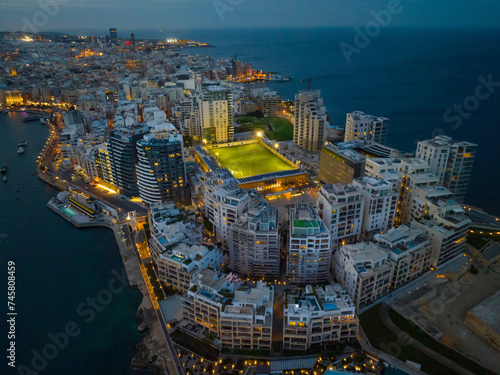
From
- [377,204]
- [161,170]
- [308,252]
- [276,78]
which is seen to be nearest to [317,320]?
[308,252]

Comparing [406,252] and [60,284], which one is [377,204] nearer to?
[406,252]

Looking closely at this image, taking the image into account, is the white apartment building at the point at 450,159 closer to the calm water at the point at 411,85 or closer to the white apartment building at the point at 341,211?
the calm water at the point at 411,85

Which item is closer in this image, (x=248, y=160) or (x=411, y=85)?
(x=248, y=160)

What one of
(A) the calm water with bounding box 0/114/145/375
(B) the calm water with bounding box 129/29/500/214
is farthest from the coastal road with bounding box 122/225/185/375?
(B) the calm water with bounding box 129/29/500/214

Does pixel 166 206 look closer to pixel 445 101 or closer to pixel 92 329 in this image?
pixel 92 329

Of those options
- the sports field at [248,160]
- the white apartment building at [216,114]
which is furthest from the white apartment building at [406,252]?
the white apartment building at [216,114]

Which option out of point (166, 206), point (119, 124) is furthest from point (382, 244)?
point (119, 124)
